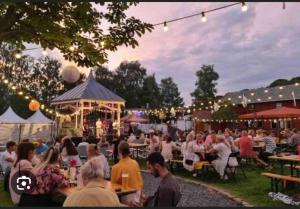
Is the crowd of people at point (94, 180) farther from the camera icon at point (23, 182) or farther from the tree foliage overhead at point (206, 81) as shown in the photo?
the tree foliage overhead at point (206, 81)

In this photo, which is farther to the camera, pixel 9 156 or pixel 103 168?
pixel 9 156

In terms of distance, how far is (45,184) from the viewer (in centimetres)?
551

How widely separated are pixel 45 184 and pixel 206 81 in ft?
207

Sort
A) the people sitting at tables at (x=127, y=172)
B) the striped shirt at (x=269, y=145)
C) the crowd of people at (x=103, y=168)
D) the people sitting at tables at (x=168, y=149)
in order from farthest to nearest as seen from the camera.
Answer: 1. the striped shirt at (x=269, y=145)
2. the people sitting at tables at (x=168, y=149)
3. the people sitting at tables at (x=127, y=172)
4. the crowd of people at (x=103, y=168)

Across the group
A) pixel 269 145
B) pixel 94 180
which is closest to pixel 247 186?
pixel 269 145

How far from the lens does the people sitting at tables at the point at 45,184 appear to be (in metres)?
5.38

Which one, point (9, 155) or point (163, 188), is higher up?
point (9, 155)

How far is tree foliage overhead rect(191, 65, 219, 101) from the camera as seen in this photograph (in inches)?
2633

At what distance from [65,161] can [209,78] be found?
5960 centimetres

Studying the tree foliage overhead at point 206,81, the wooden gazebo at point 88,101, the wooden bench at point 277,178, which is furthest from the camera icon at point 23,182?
the tree foliage overhead at point 206,81

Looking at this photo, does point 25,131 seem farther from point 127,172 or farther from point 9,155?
point 127,172

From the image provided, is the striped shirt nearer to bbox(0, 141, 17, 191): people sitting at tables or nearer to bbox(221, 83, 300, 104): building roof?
bbox(0, 141, 17, 191): people sitting at tables

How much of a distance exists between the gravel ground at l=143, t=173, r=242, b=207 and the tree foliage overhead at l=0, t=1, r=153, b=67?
372 centimetres

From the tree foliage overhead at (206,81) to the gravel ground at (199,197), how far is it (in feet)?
186
